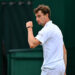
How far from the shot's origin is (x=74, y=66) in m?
7.46

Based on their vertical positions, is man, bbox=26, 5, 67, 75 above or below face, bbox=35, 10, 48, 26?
below

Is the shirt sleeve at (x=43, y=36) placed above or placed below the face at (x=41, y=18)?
below

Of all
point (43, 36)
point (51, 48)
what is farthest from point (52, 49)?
point (43, 36)

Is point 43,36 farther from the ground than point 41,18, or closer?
closer

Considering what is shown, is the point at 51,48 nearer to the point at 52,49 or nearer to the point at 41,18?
the point at 52,49

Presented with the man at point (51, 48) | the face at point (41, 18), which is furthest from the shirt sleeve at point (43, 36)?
the face at point (41, 18)

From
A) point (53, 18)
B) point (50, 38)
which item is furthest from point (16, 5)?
point (50, 38)

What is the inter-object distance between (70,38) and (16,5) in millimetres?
1695

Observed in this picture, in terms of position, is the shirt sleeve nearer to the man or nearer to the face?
the man

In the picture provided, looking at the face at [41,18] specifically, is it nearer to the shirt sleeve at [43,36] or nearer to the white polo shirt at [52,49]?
the white polo shirt at [52,49]

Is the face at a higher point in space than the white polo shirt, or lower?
higher

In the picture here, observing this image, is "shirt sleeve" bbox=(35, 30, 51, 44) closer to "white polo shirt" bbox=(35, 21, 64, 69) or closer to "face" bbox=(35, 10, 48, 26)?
"white polo shirt" bbox=(35, 21, 64, 69)

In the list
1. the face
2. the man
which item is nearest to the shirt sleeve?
the man

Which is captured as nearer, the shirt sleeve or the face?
the shirt sleeve
